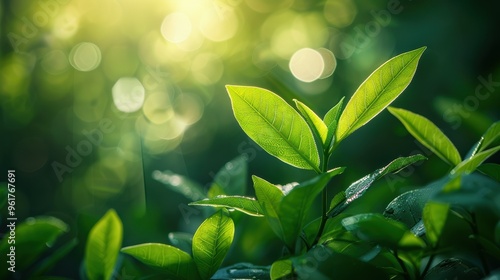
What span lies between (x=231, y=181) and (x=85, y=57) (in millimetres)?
1206

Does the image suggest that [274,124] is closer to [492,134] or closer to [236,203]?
[236,203]

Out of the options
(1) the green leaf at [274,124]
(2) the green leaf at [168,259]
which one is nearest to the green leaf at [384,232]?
(1) the green leaf at [274,124]

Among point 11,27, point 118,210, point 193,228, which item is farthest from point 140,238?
point 11,27

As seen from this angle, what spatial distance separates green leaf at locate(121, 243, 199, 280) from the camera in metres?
0.73

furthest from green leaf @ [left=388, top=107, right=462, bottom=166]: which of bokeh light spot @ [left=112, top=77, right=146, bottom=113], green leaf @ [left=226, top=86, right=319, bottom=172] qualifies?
bokeh light spot @ [left=112, top=77, right=146, bottom=113]

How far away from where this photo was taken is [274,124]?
737 millimetres

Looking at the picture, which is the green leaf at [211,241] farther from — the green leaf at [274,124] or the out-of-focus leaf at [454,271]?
the out-of-focus leaf at [454,271]

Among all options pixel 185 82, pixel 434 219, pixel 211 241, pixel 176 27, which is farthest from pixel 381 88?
pixel 176 27

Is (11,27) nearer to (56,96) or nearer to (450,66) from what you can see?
(56,96)

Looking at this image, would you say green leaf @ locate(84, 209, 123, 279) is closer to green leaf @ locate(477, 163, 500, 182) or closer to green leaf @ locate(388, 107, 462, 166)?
green leaf @ locate(388, 107, 462, 166)

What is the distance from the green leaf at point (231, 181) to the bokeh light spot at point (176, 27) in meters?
1.10

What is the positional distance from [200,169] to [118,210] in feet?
1.10

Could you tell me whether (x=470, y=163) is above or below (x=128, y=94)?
below

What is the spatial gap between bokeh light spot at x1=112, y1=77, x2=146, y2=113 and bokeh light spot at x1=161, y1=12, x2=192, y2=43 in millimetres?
242
